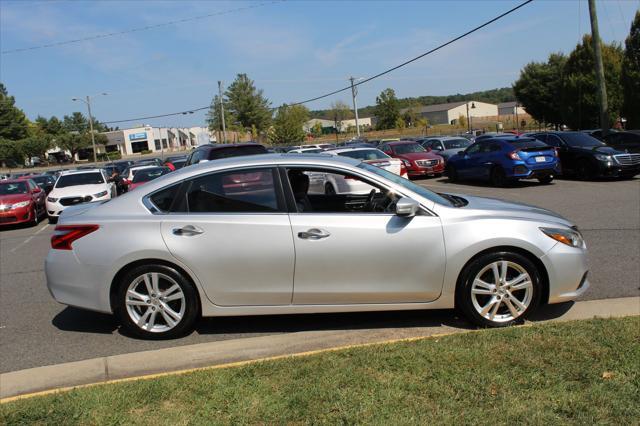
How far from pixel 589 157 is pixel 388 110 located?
8546 cm

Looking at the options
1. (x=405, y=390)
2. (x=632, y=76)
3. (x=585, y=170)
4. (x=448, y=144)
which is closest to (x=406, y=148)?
(x=448, y=144)

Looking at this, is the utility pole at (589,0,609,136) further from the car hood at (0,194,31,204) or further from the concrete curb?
the car hood at (0,194,31,204)

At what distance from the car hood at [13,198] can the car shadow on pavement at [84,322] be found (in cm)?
1122

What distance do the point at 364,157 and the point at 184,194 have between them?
1411 centimetres

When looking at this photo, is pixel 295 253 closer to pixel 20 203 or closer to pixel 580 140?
pixel 20 203

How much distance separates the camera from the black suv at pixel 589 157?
16984 mm

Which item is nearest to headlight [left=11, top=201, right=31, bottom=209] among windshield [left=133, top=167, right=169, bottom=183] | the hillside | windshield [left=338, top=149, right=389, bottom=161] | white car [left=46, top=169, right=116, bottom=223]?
white car [left=46, top=169, right=116, bottom=223]

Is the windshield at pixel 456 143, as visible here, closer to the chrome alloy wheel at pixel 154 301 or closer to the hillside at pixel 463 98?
the chrome alloy wheel at pixel 154 301

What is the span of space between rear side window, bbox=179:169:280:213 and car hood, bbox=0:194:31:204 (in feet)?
42.6

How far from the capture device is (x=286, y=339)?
501 centimetres

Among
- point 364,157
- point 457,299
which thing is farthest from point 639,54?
point 457,299

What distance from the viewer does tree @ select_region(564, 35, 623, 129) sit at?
124ft

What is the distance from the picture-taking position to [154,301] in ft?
16.6

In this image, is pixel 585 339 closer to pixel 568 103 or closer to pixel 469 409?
pixel 469 409
